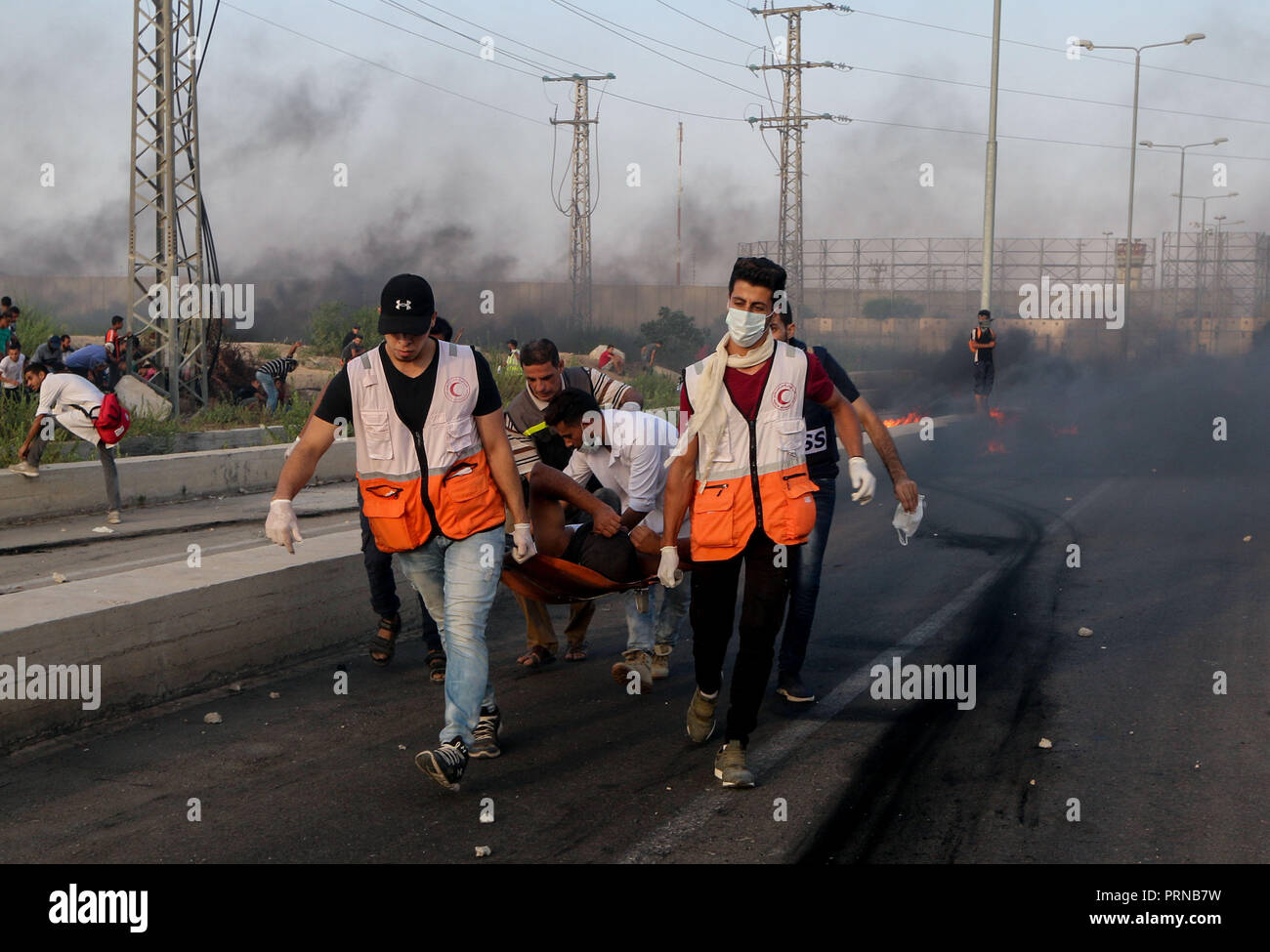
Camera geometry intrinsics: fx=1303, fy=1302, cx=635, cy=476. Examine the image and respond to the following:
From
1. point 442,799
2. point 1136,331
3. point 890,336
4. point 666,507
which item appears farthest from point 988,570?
point 1136,331

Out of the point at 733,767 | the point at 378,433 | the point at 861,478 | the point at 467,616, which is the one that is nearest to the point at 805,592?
the point at 861,478

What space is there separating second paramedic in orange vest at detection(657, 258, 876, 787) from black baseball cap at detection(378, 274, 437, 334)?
1.06 metres

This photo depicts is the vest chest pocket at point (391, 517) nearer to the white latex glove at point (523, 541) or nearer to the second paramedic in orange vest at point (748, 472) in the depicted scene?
the white latex glove at point (523, 541)

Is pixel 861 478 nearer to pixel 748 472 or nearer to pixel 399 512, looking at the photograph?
pixel 748 472

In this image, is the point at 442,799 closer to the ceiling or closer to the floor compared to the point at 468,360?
closer to the floor

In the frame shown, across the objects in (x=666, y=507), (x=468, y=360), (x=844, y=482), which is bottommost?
(x=844, y=482)

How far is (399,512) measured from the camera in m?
4.95

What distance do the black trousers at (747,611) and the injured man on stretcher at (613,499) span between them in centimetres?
70

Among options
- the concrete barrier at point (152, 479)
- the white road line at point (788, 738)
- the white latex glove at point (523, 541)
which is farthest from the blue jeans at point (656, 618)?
the concrete barrier at point (152, 479)

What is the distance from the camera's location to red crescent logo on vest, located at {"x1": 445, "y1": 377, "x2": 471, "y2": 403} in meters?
4.97
